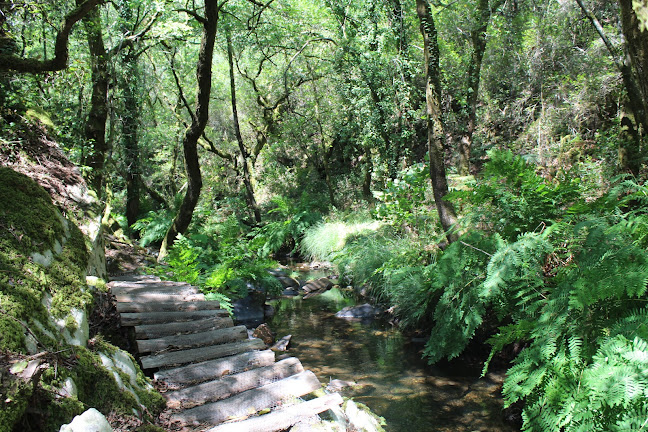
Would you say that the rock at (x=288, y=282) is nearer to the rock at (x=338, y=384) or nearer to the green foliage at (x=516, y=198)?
the rock at (x=338, y=384)

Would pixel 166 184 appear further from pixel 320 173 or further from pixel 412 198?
pixel 412 198

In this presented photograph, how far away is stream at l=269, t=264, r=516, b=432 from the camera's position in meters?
4.10

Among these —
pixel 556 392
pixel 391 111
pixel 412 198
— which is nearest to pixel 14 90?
pixel 556 392

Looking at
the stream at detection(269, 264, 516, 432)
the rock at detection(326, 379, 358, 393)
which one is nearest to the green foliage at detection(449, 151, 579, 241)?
the stream at detection(269, 264, 516, 432)

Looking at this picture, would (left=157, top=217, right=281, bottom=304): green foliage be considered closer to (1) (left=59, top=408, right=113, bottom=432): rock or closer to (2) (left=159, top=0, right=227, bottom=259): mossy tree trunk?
(2) (left=159, top=0, right=227, bottom=259): mossy tree trunk

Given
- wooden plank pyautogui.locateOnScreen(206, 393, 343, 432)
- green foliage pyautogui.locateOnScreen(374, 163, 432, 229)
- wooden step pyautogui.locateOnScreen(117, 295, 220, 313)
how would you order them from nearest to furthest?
1. wooden plank pyautogui.locateOnScreen(206, 393, 343, 432)
2. wooden step pyautogui.locateOnScreen(117, 295, 220, 313)
3. green foliage pyautogui.locateOnScreen(374, 163, 432, 229)

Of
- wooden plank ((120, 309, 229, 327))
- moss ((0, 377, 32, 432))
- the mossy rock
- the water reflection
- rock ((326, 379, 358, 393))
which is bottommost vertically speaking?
the water reflection

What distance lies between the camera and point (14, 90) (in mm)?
4250

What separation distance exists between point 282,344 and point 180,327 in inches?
115

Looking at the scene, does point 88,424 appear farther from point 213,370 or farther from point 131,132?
point 131,132

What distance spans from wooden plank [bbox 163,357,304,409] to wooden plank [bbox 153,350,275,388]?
0.40ft

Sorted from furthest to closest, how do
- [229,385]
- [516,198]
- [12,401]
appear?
[516,198] → [229,385] → [12,401]

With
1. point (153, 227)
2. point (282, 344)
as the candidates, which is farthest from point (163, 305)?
point (153, 227)

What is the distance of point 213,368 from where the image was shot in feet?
9.70
